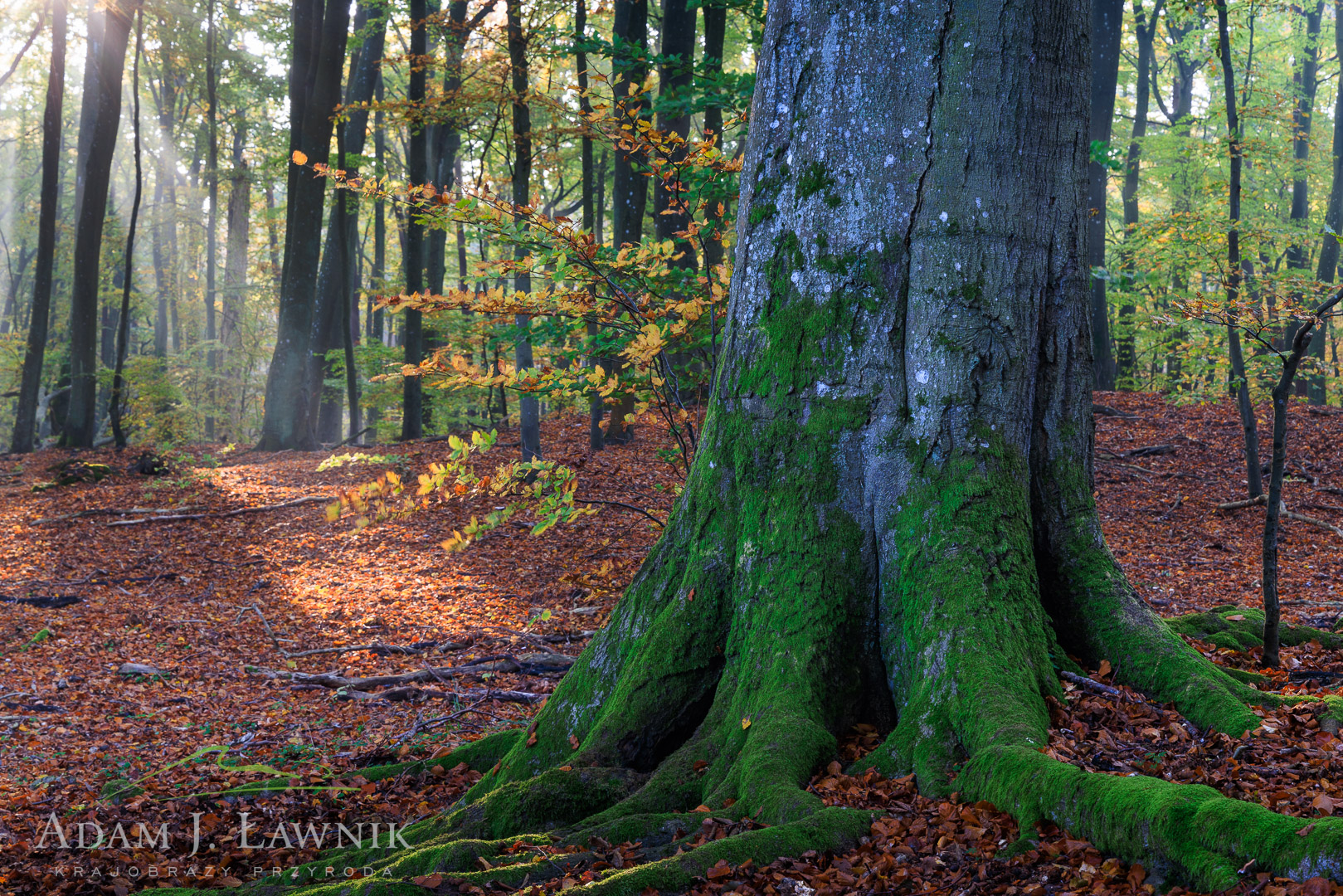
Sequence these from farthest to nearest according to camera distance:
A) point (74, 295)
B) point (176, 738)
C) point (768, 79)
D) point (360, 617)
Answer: point (74, 295) < point (360, 617) < point (176, 738) < point (768, 79)

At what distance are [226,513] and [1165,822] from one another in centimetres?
1098

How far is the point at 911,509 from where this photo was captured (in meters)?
A: 2.77

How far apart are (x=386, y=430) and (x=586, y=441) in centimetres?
740

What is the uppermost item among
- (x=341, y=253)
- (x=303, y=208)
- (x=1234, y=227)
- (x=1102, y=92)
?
(x=1102, y=92)

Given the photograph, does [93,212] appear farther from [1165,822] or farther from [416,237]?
[1165,822]

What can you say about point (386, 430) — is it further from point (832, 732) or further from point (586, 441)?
point (832, 732)

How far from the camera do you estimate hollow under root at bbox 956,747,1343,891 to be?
5.44 ft

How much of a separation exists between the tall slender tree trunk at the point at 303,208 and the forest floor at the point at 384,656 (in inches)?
70.7

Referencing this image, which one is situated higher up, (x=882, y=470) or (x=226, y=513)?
(x=882, y=470)

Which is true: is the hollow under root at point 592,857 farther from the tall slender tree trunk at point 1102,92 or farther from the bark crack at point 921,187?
the tall slender tree trunk at point 1102,92

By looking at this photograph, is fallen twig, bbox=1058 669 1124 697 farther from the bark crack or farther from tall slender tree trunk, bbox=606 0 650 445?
tall slender tree trunk, bbox=606 0 650 445

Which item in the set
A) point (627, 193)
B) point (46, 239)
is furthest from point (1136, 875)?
point (46, 239)

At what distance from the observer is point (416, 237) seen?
42.9 feet

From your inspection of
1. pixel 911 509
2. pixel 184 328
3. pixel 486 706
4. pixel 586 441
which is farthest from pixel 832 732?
pixel 184 328
